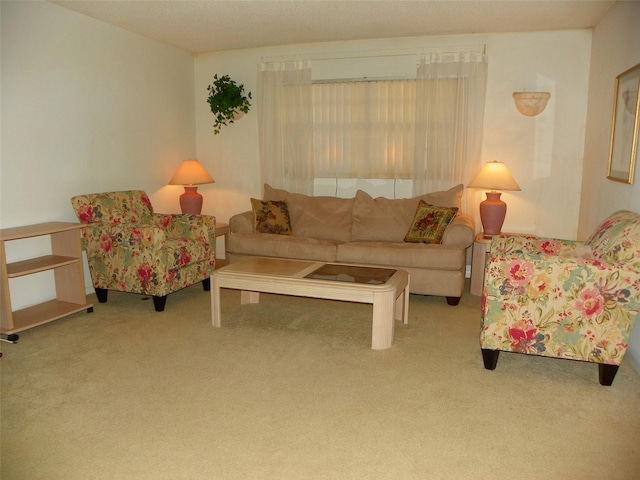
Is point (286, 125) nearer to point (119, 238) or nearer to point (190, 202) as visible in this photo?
point (190, 202)

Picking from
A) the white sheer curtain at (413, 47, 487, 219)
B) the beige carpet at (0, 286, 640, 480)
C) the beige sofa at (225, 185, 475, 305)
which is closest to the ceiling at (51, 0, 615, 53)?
the white sheer curtain at (413, 47, 487, 219)

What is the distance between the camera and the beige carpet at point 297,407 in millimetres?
2094

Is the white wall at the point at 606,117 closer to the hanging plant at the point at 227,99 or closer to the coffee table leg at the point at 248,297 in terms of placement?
the coffee table leg at the point at 248,297

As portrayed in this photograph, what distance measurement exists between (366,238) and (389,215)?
316 mm

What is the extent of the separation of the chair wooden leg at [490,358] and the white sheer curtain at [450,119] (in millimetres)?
A: 2398

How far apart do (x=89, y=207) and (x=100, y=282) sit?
624 millimetres

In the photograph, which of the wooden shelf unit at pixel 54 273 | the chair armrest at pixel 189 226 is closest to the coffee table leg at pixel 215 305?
the chair armrest at pixel 189 226

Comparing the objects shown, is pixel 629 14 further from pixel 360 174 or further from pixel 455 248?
pixel 360 174

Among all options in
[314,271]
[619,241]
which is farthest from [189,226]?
[619,241]

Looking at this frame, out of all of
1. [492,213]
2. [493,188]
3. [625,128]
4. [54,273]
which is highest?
[625,128]

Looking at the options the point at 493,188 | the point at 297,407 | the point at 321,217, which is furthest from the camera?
the point at 321,217

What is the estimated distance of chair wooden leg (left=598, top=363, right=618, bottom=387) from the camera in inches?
109

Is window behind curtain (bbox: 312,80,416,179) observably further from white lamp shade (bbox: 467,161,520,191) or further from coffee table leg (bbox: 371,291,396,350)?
coffee table leg (bbox: 371,291,396,350)

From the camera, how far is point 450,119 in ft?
16.5
